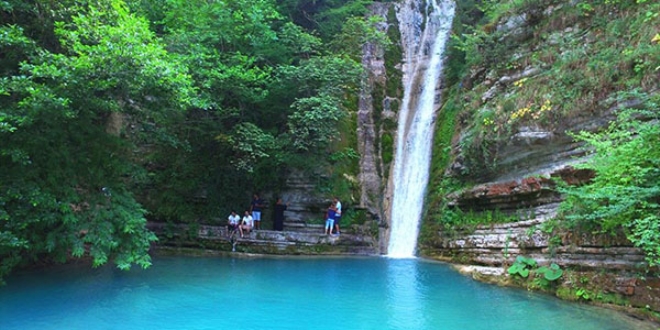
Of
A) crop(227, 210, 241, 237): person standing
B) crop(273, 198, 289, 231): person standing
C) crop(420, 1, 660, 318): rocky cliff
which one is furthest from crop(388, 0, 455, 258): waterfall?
crop(227, 210, 241, 237): person standing

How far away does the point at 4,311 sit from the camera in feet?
20.3

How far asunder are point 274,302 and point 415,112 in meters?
12.8

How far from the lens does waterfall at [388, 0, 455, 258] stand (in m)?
14.6

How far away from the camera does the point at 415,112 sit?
1808cm

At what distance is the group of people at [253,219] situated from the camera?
13.8 meters

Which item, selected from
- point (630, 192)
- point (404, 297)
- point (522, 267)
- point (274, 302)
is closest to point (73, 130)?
point (274, 302)

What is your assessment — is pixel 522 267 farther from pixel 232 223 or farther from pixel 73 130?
pixel 73 130

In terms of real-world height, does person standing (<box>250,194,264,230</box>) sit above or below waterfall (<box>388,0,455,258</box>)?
below

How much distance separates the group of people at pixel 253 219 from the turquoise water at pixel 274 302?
3304mm

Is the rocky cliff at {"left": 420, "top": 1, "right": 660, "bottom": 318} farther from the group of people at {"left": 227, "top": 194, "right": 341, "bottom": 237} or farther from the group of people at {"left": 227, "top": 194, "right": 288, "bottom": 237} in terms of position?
the group of people at {"left": 227, "top": 194, "right": 288, "bottom": 237}

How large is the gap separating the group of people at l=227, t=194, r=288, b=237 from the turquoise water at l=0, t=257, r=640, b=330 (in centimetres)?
330

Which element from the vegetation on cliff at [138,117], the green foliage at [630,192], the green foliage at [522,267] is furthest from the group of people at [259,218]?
the green foliage at [630,192]

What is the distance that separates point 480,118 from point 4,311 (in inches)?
475

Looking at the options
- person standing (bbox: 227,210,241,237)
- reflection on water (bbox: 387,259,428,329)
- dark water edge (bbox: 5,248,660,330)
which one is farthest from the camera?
person standing (bbox: 227,210,241,237)
